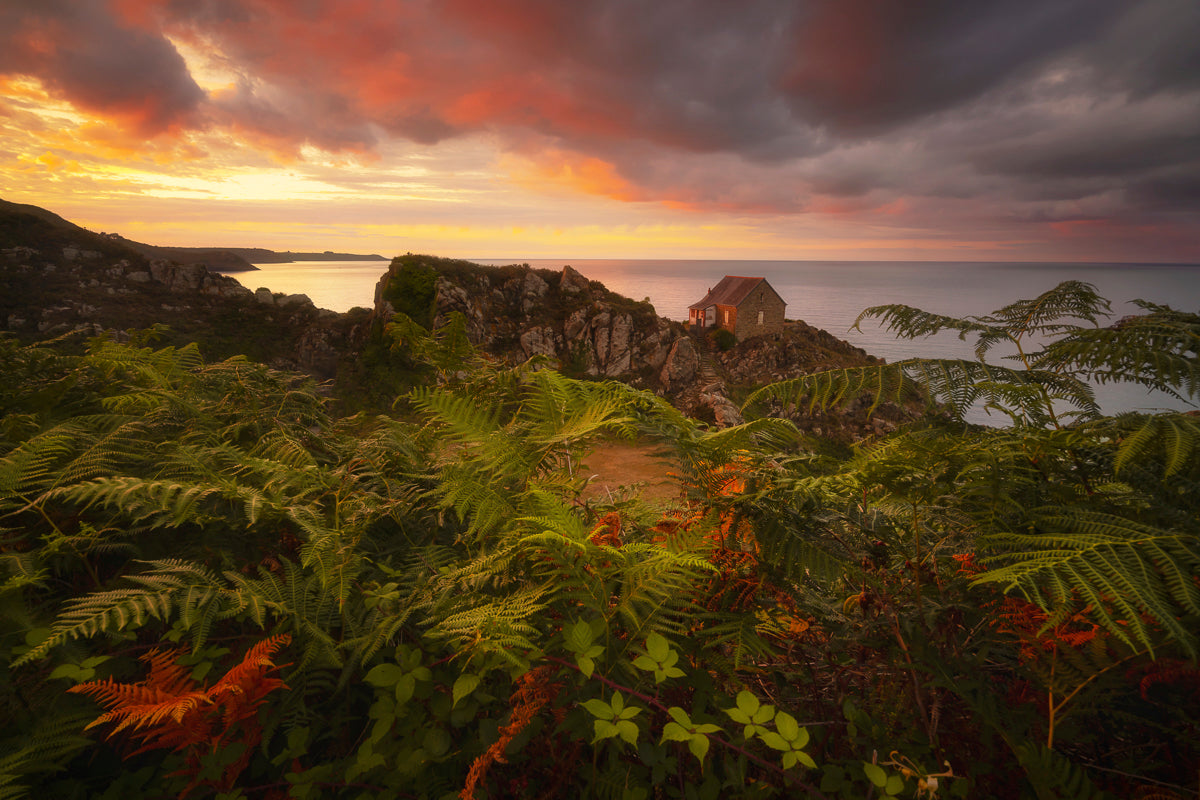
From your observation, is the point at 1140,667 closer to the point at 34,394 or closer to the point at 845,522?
the point at 845,522

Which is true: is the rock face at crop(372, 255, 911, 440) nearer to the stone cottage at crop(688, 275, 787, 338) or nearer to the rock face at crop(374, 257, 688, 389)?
the rock face at crop(374, 257, 688, 389)

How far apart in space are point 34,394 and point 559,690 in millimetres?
3008

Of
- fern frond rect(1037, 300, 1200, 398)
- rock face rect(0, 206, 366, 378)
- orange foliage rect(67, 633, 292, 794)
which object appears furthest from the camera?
rock face rect(0, 206, 366, 378)

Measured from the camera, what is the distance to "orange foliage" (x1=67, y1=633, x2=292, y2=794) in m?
1.25

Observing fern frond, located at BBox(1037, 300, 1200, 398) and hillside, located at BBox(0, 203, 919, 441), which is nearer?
fern frond, located at BBox(1037, 300, 1200, 398)

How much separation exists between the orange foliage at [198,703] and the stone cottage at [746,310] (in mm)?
45580

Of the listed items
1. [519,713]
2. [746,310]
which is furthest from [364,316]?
[519,713]

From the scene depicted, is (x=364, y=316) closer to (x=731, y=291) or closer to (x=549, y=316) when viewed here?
(x=549, y=316)

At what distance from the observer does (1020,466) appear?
147cm

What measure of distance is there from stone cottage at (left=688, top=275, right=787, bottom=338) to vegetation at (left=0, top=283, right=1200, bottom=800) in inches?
1745

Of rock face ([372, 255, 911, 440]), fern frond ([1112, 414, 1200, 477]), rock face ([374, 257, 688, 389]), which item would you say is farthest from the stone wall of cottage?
fern frond ([1112, 414, 1200, 477])

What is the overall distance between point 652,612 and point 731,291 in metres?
48.0

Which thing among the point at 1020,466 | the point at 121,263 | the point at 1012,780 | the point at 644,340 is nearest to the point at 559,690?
the point at 1012,780

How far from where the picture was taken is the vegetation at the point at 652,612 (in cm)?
123
